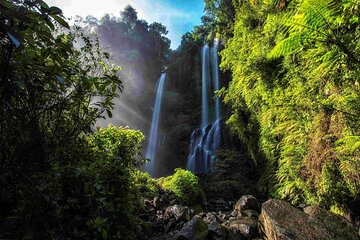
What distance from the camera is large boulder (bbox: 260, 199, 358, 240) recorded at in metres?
3.36

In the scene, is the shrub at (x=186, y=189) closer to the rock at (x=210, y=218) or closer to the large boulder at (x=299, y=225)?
the rock at (x=210, y=218)

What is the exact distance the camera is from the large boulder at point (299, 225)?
3.36 m

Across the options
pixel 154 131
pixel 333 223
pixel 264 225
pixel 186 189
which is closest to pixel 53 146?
pixel 264 225

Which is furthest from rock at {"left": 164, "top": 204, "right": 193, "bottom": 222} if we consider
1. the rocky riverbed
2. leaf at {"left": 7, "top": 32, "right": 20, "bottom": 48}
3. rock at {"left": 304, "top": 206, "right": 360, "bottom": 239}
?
leaf at {"left": 7, "top": 32, "right": 20, "bottom": 48}

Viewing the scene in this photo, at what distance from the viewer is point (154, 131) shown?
24.9m

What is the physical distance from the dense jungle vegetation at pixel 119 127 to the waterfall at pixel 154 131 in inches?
506

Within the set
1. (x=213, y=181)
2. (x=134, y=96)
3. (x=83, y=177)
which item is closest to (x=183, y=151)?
(x=213, y=181)

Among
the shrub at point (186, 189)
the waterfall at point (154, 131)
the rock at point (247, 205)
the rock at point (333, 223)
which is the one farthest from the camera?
the waterfall at point (154, 131)

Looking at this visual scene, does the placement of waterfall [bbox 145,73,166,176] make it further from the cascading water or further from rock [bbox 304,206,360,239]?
rock [bbox 304,206,360,239]

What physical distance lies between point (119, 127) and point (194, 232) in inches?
82.9

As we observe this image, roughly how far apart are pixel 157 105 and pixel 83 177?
2451 cm

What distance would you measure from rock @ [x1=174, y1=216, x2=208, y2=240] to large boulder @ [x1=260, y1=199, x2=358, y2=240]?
999 millimetres

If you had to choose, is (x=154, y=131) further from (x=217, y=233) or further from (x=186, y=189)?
(x=217, y=233)

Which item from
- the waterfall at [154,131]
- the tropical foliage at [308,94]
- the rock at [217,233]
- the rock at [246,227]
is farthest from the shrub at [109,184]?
the waterfall at [154,131]
